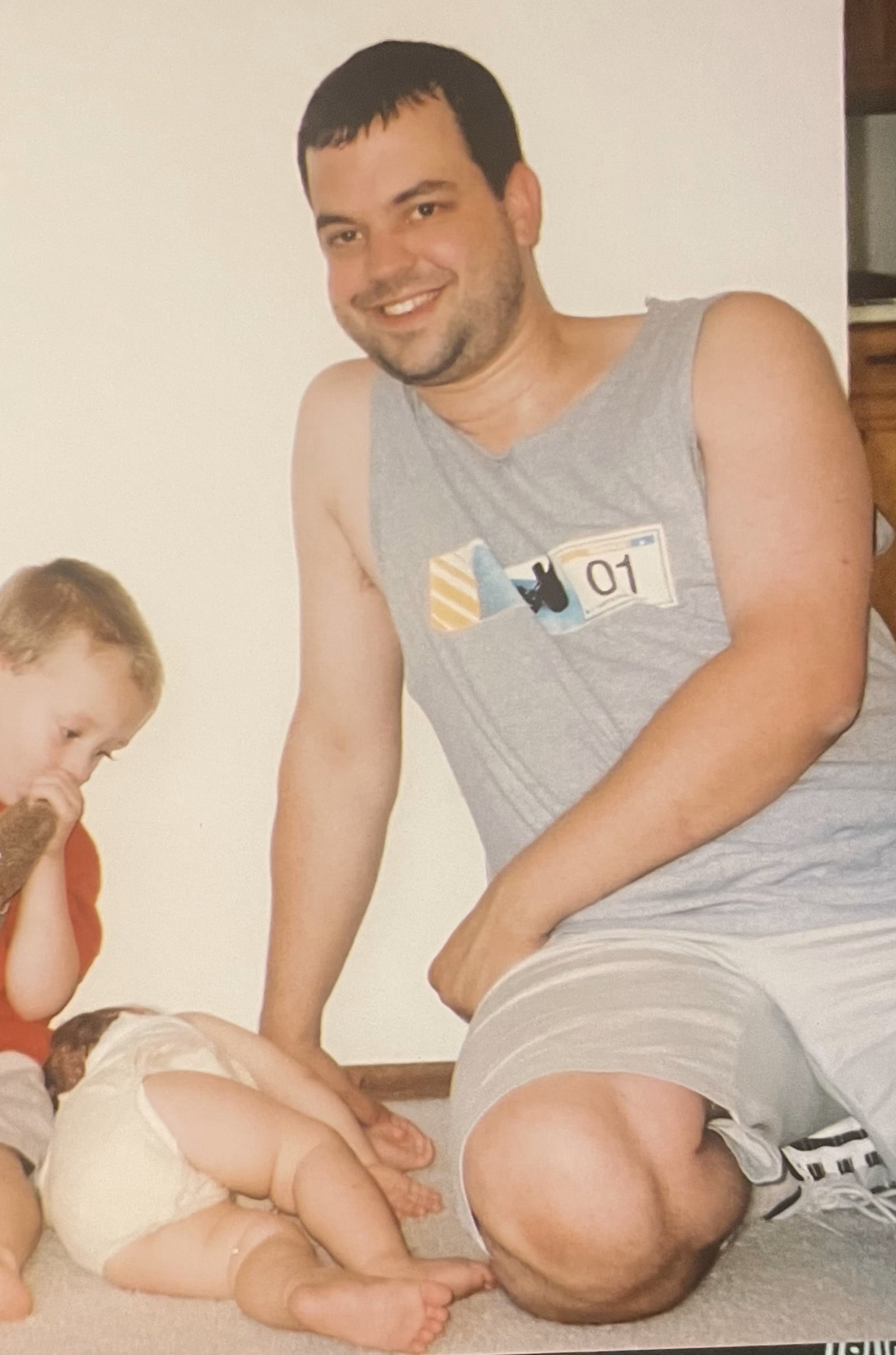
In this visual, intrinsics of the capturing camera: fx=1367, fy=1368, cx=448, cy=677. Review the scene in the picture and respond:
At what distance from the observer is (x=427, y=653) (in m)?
1.11

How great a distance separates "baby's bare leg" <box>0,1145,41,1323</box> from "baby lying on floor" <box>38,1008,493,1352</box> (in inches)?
0.7

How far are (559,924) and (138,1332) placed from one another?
16.6 inches

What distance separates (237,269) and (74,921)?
565 millimetres

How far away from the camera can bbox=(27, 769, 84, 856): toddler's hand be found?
1.16m

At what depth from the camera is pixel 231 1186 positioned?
1.05 meters

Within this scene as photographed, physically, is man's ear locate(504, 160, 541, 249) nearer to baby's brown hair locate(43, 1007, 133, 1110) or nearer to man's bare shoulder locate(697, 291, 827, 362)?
man's bare shoulder locate(697, 291, 827, 362)

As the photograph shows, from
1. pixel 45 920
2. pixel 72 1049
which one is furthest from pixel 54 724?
pixel 72 1049

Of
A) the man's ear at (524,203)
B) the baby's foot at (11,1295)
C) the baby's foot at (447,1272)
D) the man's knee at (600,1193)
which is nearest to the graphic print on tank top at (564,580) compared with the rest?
the man's ear at (524,203)

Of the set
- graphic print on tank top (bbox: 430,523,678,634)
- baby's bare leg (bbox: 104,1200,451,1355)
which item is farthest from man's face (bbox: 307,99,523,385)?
baby's bare leg (bbox: 104,1200,451,1355)

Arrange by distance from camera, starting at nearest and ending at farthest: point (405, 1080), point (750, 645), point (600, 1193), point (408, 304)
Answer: point (600, 1193), point (750, 645), point (408, 304), point (405, 1080)

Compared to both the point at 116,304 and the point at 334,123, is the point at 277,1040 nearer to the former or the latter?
the point at 116,304

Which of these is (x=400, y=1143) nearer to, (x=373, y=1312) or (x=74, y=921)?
(x=373, y=1312)

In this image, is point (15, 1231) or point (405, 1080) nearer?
point (15, 1231)

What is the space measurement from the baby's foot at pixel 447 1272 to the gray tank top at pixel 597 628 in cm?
26
